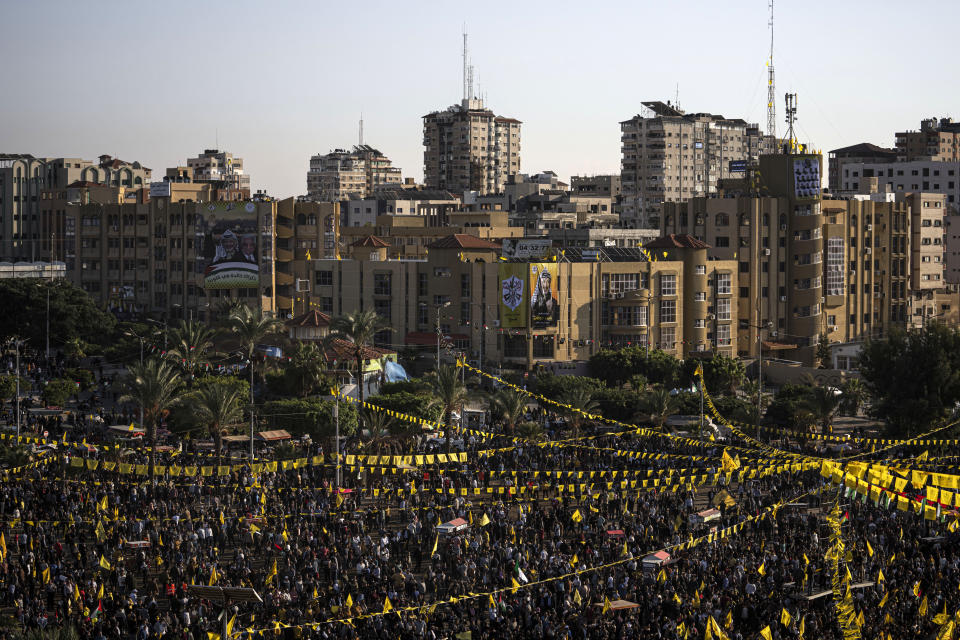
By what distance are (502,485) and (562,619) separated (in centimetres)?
1579

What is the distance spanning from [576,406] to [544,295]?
2118 centimetres

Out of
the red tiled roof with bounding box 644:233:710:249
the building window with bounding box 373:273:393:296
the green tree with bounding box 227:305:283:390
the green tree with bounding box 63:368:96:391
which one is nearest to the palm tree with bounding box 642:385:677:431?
the green tree with bounding box 227:305:283:390

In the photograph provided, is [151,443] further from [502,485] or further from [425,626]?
[425,626]

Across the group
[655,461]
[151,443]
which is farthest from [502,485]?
[151,443]

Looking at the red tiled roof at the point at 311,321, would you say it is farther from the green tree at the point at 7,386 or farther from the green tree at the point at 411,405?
the green tree at the point at 7,386

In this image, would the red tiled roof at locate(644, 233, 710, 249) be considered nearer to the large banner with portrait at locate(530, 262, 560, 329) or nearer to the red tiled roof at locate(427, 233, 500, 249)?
the large banner with portrait at locate(530, 262, 560, 329)

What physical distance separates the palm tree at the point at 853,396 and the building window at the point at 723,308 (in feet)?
74.4

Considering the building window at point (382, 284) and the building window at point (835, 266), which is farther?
the building window at point (835, 266)

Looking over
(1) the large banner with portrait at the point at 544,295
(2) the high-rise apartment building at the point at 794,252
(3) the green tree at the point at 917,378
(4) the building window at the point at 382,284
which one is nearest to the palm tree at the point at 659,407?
(3) the green tree at the point at 917,378

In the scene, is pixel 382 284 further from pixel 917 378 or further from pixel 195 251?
pixel 917 378

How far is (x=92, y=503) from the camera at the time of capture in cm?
4794

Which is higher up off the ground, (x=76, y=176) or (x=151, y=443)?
(x=76, y=176)

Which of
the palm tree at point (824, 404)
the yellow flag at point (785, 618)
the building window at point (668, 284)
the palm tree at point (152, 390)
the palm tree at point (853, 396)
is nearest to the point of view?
the yellow flag at point (785, 618)

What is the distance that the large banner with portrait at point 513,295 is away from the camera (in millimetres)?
82812
